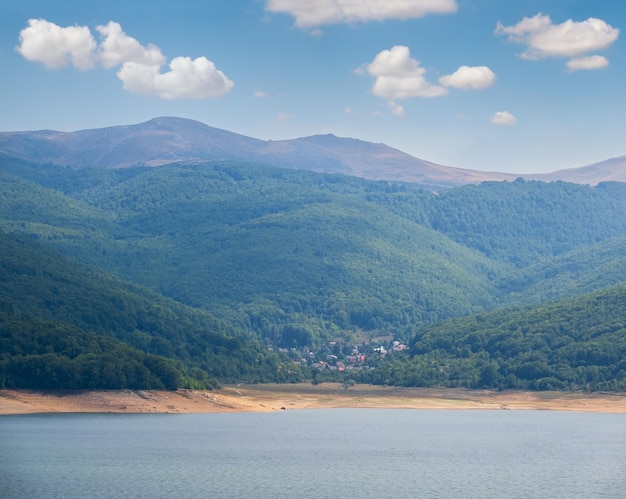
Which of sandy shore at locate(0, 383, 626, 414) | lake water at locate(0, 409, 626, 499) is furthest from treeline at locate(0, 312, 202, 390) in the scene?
lake water at locate(0, 409, 626, 499)

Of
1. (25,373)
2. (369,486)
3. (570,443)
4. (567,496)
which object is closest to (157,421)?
(25,373)

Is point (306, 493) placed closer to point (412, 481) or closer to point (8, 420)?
point (412, 481)

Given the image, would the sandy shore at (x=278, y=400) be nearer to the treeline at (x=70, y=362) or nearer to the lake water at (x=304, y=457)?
the treeline at (x=70, y=362)

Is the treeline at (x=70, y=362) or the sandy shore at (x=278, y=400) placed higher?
the treeline at (x=70, y=362)

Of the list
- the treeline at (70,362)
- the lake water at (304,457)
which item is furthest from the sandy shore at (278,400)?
the lake water at (304,457)

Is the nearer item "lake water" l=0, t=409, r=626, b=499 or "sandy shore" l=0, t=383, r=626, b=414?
"lake water" l=0, t=409, r=626, b=499

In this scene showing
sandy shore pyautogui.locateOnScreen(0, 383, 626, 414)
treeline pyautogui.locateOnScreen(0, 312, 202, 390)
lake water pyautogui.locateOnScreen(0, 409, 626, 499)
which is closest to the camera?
lake water pyautogui.locateOnScreen(0, 409, 626, 499)

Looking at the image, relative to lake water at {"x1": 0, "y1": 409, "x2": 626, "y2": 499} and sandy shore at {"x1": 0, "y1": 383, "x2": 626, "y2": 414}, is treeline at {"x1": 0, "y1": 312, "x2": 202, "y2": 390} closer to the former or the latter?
sandy shore at {"x1": 0, "y1": 383, "x2": 626, "y2": 414}
